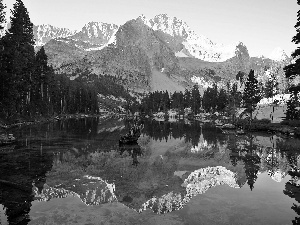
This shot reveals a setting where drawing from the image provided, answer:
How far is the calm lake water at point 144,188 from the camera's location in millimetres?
16281

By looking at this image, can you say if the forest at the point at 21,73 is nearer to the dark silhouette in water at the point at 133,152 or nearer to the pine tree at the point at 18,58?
the pine tree at the point at 18,58

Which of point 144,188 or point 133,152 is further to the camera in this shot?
point 133,152

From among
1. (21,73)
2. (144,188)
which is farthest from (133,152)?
(21,73)

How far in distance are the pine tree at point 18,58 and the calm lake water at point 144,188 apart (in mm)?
28029

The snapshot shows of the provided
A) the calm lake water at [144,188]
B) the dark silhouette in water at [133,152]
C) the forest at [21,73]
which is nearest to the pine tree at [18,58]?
the forest at [21,73]

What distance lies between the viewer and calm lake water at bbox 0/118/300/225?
53.4 feet

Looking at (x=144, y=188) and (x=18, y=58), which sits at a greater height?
(x=18, y=58)

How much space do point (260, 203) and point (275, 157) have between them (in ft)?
60.4

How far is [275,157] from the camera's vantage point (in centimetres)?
3572

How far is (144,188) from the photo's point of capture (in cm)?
2186

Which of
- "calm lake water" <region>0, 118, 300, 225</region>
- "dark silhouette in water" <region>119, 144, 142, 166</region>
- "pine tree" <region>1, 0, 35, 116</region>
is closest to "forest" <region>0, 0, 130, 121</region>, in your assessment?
"pine tree" <region>1, 0, 35, 116</region>

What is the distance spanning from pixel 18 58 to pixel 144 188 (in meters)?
53.4

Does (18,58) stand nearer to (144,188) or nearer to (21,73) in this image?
(21,73)

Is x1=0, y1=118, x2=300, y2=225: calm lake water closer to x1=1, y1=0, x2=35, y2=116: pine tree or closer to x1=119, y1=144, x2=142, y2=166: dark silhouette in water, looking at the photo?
x1=119, y1=144, x2=142, y2=166: dark silhouette in water
